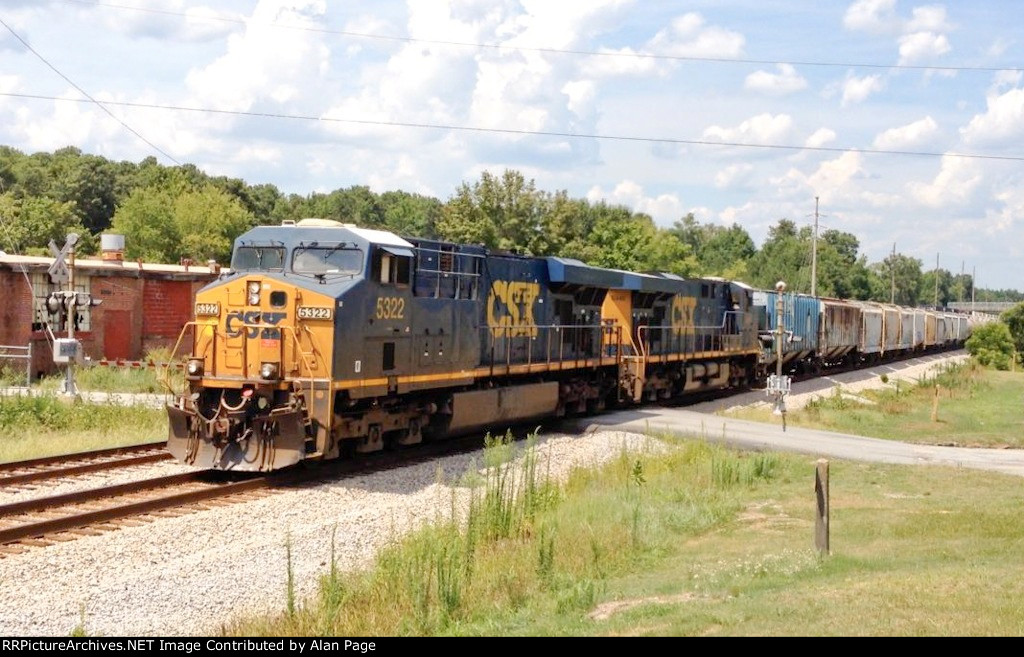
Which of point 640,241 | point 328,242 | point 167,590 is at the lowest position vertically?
point 167,590

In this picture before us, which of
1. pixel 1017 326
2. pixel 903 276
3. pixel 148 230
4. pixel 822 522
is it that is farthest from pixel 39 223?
pixel 903 276

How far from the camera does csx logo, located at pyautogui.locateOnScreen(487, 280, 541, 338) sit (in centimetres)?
2069

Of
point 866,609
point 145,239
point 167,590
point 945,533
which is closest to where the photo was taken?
point 866,609

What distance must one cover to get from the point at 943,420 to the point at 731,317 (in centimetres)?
749

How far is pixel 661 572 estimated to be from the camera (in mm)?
10695

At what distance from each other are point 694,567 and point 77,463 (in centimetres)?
1060

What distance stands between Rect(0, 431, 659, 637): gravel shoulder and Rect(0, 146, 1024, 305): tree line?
1290 cm

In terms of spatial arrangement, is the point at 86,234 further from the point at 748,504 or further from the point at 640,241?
the point at 748,504

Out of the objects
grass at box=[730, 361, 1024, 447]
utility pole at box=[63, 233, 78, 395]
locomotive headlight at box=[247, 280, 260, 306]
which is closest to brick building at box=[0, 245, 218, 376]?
utility pole at box=[63, 233, 78, 395]

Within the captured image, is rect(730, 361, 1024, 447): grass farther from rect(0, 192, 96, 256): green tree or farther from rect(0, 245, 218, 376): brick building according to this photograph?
rect(0, 192, 96, 256): green tree

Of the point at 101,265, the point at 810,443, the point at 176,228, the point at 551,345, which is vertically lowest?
the point at 810,443

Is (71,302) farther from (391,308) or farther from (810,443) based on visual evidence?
(810,443)

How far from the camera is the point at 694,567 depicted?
418 inches

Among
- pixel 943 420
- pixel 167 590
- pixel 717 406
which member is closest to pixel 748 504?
pixel 167 590
